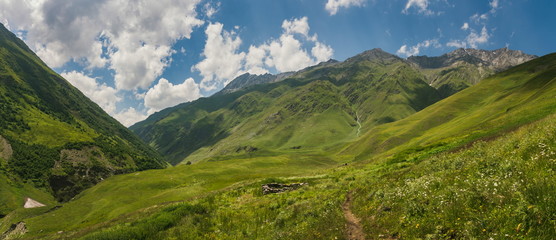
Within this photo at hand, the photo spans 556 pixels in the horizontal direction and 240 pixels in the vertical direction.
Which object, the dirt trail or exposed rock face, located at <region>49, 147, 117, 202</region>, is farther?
exposed rock face, located at <region>49, 147, 117, 202</region>

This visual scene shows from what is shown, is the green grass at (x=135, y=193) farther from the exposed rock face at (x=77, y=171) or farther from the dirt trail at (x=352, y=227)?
the exposed rock face at (x=77, y=171)

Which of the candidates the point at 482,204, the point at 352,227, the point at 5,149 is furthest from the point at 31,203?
the point at 482,204

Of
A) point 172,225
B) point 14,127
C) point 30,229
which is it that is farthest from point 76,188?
point 172,225

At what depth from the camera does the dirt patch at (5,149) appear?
125 meters

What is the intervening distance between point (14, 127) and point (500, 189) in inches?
9065

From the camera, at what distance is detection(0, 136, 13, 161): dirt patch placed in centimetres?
12504

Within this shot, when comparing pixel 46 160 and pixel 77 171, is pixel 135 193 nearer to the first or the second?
pixel 77 171

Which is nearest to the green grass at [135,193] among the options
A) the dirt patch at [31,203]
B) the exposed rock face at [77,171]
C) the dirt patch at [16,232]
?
the dirt patch at [16,232]

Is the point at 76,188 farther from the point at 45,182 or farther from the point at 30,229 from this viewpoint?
the point at 30,229

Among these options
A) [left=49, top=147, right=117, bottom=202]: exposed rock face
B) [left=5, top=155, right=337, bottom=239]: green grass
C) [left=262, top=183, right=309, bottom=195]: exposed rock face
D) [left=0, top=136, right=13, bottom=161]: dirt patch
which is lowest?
[left=262, top=183, right=309, bottom=195]: exposed rock face

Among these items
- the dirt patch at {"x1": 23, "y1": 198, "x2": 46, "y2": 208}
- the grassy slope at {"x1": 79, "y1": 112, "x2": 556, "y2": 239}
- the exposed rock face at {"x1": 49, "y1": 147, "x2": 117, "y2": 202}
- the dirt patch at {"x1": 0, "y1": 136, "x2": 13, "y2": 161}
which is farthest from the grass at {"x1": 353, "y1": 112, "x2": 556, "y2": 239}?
the dirt patch at {"x1": 0, "y1": 136, "x2": 13, "y2": 161}

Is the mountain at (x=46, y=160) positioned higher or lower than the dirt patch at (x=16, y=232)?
higher

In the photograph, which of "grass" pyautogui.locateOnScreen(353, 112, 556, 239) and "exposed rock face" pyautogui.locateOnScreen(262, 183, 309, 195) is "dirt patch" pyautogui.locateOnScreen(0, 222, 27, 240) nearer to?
"exposed rock face" pyautogui.locateOnScreen(262, 183, 309, 195)

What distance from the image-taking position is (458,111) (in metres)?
139
